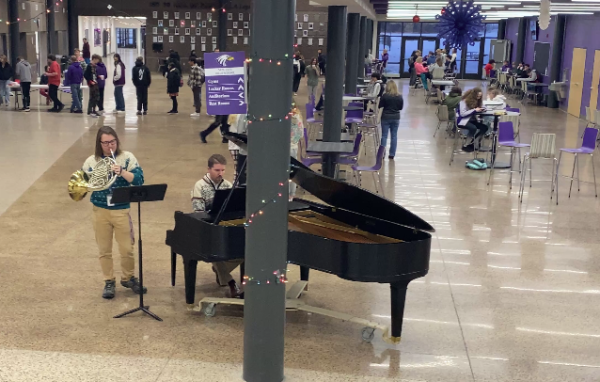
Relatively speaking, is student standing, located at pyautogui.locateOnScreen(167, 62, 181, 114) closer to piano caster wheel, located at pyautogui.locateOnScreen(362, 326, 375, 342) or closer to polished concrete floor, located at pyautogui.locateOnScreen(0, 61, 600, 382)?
polished concrete floor, located at pyautogui.locateOnScreen(0, 61, 600, 382)

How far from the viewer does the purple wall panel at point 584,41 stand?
61.2 ft

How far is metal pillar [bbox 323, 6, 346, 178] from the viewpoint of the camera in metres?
10.2

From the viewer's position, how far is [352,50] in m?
15.7

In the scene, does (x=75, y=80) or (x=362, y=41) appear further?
(x=362, y=41)

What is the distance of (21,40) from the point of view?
24344 mm

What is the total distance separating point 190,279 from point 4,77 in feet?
44.7

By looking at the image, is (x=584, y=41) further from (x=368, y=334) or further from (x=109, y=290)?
(x=109, y=290)

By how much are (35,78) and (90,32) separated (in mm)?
11924

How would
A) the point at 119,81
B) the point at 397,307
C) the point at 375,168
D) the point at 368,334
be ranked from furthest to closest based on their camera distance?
1. the point at 119,81
2. the point at 375,168
3. the point at 368,334
4. the point at 397,307

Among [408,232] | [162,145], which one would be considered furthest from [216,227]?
[162,145]

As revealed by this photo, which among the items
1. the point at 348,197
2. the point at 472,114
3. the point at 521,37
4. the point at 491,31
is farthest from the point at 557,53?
the point at 348,197

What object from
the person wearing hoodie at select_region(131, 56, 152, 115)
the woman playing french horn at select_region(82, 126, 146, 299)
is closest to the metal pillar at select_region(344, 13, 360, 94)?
the person wearing hoodie at select_region(131, 56, 152, 115)

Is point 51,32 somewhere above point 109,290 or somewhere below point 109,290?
above

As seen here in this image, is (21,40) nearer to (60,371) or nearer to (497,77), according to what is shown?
(497,77)
